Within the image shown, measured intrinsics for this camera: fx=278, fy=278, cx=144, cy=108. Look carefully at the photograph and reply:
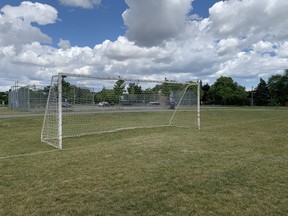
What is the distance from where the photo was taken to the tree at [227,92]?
212 ft

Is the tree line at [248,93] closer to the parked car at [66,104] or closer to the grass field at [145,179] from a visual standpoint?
the parked car at [66,104]

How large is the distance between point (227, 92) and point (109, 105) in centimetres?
5472

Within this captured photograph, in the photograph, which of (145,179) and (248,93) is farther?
(248,93)

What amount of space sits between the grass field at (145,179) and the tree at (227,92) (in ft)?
194

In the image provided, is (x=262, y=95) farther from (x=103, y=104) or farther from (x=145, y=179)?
(x=145, y=179)

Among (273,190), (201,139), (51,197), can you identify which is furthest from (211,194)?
(201,139)

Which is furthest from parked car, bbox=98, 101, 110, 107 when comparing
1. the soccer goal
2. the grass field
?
the grass field

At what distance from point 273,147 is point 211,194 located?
4.64 metres

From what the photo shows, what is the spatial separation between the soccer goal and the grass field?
1996 millimetres

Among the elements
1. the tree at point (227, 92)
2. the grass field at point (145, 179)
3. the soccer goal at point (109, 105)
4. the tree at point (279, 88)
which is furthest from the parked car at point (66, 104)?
the tree at point (279, 88)

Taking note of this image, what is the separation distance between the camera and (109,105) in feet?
47.3

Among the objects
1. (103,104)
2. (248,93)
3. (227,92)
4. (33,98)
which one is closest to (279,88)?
(248,93)

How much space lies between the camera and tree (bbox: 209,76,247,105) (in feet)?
212

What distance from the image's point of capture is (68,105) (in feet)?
40.9
